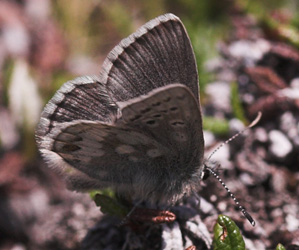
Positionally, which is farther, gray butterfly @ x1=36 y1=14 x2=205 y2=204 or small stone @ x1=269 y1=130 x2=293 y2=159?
small stone @ x1=269 y1=130 x2=293 y2=159

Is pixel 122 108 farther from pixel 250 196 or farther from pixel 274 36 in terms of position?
pixel 274 36

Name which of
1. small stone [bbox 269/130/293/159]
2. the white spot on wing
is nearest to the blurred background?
small stone [bbox 269/130/293/159]

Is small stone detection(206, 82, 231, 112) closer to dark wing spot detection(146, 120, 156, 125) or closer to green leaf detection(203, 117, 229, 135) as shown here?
green leaf detection(203, 117, 229, 135)

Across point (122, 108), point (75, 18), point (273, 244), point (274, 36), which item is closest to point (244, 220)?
point (273, 244)

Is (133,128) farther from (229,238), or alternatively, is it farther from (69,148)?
(229,238)

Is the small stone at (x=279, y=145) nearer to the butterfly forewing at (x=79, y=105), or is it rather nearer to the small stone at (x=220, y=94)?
the small stone at (x=220, y=94)

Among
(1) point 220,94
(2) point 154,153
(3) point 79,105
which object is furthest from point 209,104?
(3) point 79,105
